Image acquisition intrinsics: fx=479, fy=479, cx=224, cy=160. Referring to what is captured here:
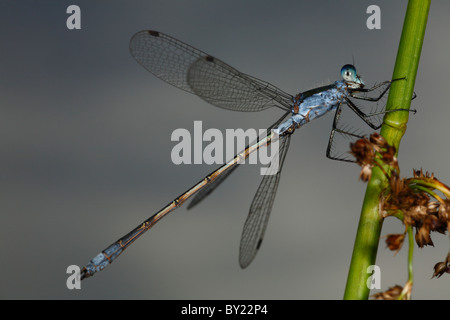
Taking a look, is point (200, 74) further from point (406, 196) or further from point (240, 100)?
point (406, 196)

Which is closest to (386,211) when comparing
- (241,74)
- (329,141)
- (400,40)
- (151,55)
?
(400,40)

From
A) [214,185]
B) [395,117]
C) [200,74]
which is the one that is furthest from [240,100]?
[395,117]

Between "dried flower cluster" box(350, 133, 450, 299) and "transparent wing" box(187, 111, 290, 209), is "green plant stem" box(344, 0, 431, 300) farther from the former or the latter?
"transparent wing" box(187, 111, 290, 209)

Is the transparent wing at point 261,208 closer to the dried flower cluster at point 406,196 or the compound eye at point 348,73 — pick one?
the compound eye at point 348,73

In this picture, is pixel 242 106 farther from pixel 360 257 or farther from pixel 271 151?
pixel 360 257

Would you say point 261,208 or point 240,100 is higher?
point 240,100
